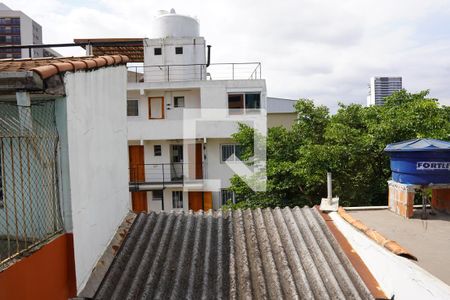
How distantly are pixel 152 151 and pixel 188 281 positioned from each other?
14979 mm

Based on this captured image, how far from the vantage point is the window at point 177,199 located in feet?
62.3

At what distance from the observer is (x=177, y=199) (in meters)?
19.1

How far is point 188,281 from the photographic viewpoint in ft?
14.0

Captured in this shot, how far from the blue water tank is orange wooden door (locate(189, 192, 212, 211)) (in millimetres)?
13358

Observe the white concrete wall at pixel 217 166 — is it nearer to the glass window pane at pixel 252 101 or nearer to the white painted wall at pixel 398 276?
the glass window pane at pixel 252 101

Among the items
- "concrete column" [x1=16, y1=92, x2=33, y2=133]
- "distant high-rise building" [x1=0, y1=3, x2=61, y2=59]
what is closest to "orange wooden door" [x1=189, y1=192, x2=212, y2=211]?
"concrete column" [x1=16, y1=92, x2=33, y2=133]

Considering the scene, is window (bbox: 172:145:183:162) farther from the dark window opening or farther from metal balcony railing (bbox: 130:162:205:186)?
the dark window opening

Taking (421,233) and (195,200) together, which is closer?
(421,233)

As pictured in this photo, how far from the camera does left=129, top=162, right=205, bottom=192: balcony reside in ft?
59.4

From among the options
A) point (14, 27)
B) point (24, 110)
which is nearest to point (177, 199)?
point (24, 110)

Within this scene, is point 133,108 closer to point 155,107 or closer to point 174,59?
point 155,107

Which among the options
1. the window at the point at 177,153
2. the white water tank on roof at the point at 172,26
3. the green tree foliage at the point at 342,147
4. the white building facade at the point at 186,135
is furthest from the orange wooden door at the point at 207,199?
the white water tank on roof at the point at 172,26

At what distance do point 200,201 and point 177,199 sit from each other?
1239 mm

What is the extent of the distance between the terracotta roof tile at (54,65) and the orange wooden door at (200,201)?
1334 cm
